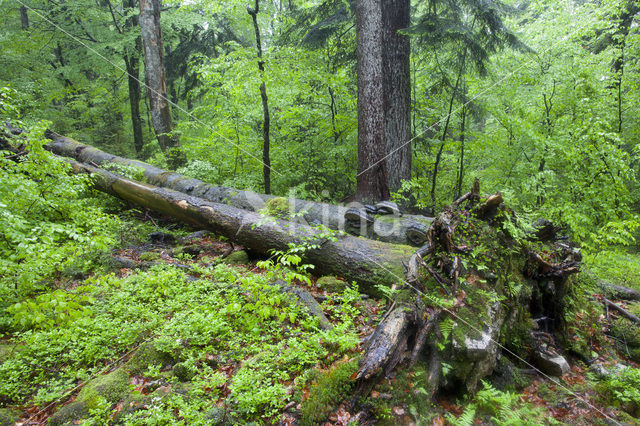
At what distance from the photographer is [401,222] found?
5.95m

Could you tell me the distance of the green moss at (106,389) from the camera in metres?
2.84

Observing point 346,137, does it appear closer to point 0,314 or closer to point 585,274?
point 585,274

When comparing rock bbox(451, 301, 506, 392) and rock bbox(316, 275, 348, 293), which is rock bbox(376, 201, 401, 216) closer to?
rock bbox(316, 275, 348, 293)

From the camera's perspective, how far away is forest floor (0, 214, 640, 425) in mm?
2566

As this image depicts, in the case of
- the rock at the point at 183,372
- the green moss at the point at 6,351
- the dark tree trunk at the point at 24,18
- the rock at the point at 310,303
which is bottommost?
the rock at the point at 183,372

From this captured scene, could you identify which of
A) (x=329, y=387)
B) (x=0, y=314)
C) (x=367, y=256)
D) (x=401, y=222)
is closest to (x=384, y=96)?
(x=401, y=222)

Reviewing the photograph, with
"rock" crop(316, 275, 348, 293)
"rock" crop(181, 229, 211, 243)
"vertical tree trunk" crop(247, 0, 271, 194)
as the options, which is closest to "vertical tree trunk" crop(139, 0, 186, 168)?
"vertical tree trunk" crop(247, 0, 271, 194)

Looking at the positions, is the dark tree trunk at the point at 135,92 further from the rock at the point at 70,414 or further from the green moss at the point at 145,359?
the rock at the point at 70,414

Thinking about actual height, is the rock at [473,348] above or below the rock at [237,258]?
below

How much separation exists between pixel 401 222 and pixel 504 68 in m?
8.74

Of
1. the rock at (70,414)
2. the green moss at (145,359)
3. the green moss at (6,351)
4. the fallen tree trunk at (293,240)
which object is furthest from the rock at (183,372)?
the fallen tree trunk at (293,240)

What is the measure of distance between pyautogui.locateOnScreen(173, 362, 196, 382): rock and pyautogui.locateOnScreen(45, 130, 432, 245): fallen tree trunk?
262 centimetres

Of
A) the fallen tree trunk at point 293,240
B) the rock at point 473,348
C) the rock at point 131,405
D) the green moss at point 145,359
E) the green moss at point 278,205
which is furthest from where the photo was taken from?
the green moss at point 278,205

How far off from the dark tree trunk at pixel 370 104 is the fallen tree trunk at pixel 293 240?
2771 mm
